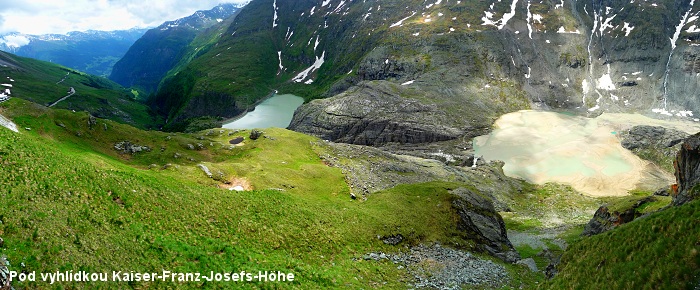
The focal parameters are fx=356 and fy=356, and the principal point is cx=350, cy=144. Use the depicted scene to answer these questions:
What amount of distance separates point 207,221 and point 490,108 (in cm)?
19275

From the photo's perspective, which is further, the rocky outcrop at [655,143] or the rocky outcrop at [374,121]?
the rocky outcrop at [374,121]

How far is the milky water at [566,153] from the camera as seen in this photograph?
128 m

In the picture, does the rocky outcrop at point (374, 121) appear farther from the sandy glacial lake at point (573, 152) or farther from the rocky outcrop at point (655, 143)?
Answer: the rocky outcrop at point (655, 143)

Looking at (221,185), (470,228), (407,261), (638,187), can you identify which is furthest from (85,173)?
(638,187)

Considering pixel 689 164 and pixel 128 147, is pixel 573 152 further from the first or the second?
pixel 128 147

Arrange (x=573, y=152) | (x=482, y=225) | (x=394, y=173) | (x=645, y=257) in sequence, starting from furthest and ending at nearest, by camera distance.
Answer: (x=573, y=152) < (x=394, y=173) < (x=482, y=225) < (x=645, y=257)

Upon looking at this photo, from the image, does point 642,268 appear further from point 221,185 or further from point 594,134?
point 594,134

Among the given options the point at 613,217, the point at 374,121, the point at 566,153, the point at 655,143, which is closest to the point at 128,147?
the point at 613,217

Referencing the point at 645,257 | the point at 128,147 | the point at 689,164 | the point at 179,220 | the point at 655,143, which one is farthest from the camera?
the point at 655,143

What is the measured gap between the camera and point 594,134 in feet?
559

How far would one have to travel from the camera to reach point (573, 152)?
488ft

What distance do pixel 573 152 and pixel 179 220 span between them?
161403 mm

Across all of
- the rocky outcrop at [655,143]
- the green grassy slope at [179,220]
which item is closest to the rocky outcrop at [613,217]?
the green grassy slope at [179,220]

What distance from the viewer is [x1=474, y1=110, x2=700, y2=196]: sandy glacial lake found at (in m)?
127
